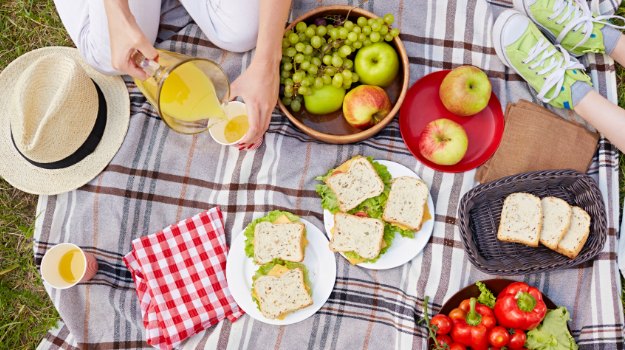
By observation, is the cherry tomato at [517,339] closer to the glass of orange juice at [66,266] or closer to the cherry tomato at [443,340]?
the cherry tomato at [443,340]

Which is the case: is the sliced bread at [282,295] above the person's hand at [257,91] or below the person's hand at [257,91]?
below

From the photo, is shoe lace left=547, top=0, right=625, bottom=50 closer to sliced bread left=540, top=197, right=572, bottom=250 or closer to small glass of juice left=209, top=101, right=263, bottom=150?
sliced bread left=540, top=197, right=572, bottom=250

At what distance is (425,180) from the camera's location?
6.33ft

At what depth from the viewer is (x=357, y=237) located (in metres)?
1.83

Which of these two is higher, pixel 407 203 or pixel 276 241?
pixel 407 203

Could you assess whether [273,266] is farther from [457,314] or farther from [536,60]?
[536,60]

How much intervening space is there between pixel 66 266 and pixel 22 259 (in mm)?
311

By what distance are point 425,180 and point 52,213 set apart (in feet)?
4.24

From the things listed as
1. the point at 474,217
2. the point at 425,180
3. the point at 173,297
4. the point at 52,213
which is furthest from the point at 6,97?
the point at 474,217

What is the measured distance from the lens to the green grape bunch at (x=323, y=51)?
176 cm

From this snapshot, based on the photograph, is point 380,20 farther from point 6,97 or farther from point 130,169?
point 6,97

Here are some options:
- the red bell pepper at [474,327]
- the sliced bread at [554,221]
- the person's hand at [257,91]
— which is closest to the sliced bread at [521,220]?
the sliced bread at [554,221]

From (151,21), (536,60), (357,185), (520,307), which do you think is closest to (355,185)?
(357,185)

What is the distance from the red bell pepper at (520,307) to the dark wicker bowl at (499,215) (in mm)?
61
